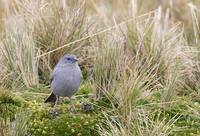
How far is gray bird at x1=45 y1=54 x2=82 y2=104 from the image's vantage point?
20.1 ft

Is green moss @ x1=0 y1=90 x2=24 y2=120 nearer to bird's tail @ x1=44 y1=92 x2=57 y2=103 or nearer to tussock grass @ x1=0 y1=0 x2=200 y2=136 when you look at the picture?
bird's tail @ x1=44 y1=92 x2=57 y2=103

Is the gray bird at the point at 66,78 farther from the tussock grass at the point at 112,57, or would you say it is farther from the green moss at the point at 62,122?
the tussock grass at the point at 112,57

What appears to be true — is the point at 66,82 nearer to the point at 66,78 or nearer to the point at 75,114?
the point at 66,78

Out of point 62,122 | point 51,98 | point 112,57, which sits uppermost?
point 112,57

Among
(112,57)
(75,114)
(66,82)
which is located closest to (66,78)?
(66,82)

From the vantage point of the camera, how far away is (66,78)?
244 inches

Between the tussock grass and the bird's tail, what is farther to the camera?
the bird's tail

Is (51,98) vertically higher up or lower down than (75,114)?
higher up

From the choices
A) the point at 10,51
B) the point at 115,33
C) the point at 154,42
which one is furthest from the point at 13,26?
the point at 154,42

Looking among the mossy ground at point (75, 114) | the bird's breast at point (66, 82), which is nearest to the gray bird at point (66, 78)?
the bird's breast at point (66, 82)

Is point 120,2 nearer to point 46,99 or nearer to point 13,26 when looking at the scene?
point 13,26

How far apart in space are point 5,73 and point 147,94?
1.78 m

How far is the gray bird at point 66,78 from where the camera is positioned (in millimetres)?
6117

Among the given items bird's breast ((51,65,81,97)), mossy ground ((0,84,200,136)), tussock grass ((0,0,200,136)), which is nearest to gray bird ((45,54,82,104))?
bird's breast ((51,65,81,97))
